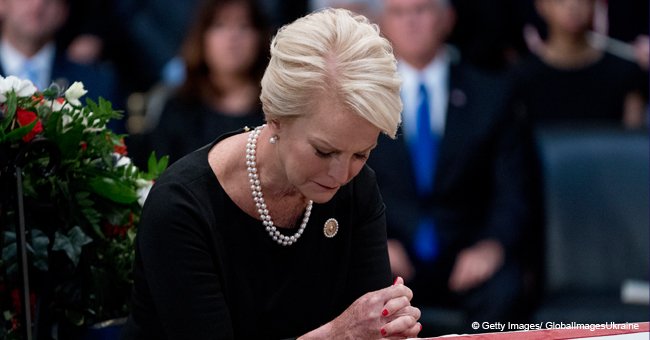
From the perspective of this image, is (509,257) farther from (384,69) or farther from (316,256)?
(384,69)

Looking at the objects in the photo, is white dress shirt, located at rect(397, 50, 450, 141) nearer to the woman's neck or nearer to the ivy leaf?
the woman's neck

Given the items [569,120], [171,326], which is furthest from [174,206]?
[569,120]

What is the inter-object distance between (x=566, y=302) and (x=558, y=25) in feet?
4.31

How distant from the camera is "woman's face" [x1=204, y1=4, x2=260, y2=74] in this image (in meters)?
4.20

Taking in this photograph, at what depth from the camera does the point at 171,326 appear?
199 cm

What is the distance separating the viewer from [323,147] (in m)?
1.93

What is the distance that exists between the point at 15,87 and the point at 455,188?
84.0 inches

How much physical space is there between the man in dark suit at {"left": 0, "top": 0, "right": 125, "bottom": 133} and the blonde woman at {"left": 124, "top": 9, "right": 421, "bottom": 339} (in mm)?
2251

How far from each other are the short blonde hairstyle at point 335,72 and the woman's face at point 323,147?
0.07 feet

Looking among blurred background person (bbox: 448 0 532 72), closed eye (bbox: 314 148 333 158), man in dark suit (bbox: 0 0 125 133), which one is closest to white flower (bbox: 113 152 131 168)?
closed eye (bbox: 314 148 333 158)

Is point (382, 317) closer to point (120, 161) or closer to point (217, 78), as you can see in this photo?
point (120, 161)

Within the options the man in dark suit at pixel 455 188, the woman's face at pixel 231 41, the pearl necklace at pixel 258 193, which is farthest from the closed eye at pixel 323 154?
the woman's face at pixel 231 41

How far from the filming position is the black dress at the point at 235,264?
6.52 feet

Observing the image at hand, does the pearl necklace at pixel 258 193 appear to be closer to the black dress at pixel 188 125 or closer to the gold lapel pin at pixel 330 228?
the gold lapel pin at pixel 330 228
